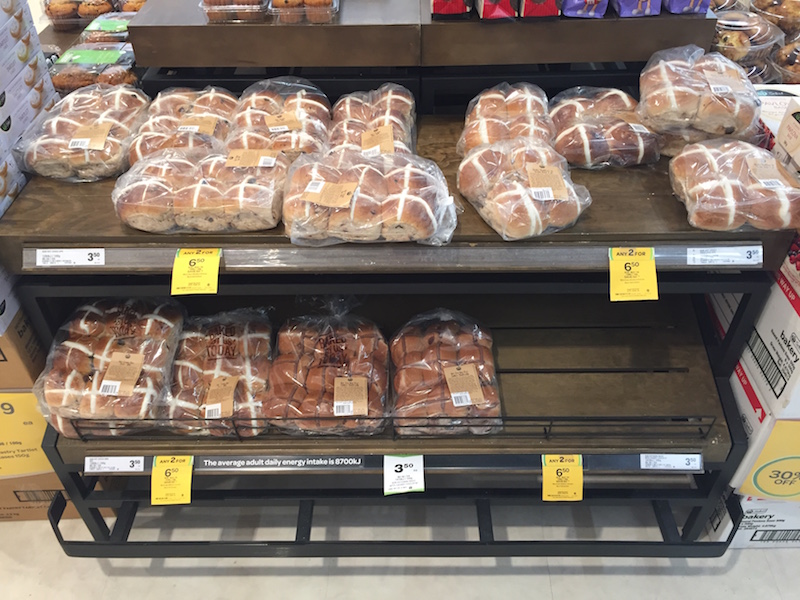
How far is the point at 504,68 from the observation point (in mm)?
2068

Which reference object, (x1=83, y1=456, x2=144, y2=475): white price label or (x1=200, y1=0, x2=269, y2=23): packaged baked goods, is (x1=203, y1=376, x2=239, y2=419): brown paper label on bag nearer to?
(x1=83, y1=456, x2=144, y2=475): white price label

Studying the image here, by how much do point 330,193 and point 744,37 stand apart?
171 centimetres

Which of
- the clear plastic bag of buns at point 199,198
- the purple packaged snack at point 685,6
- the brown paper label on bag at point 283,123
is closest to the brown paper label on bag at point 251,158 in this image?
the clear plastic bag of buns at point 199,198

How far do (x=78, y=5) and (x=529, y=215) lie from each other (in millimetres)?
2284

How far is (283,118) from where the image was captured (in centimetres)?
188

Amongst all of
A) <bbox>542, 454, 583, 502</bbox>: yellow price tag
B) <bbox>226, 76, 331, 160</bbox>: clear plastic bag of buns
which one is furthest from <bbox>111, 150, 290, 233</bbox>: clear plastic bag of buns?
<bbox>542, 454, 583, 502</bbox>: yellow price tag

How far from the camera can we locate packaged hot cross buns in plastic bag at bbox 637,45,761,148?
1735 millimetres

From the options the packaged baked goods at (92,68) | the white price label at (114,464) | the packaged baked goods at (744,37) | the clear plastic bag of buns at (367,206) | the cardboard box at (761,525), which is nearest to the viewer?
the clear plastic bag of buns at (367,206)

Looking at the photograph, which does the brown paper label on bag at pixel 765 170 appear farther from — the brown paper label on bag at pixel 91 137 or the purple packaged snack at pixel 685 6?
the brown paper label on bag at pixel 91 137

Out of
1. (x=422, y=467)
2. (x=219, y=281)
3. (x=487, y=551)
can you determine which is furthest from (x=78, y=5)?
(x=487, y=551)

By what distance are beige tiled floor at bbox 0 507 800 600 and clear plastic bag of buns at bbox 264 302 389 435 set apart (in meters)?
0.57

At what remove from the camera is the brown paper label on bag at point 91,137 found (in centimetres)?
177

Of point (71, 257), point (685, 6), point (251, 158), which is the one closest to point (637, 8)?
point (685, 6)

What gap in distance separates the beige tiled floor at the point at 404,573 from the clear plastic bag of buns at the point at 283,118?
4.08 ft
